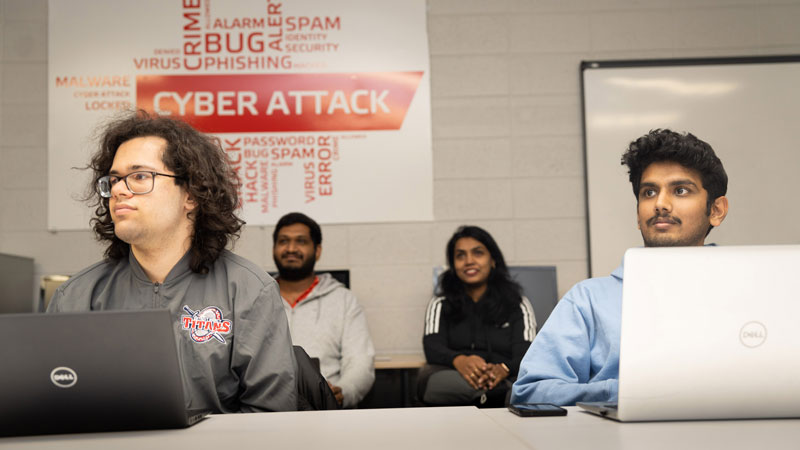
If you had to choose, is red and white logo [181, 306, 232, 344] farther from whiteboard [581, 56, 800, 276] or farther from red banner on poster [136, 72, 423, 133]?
whiteboard [581, 56, 800, 276]

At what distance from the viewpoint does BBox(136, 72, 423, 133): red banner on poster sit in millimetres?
4023

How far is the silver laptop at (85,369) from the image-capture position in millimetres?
1086

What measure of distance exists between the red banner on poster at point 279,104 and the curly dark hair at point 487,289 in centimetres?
83

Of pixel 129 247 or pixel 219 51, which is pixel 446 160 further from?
pixel 129 247

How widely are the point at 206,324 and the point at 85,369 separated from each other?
0.63 metres

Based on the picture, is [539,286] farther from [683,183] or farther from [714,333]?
[714,333]

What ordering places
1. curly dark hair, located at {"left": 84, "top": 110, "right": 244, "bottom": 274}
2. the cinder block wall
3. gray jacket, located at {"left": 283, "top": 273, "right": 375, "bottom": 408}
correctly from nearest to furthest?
curly dark hair, located at {"left": 84, "top": 110, "right": 244, "bottom": 274} < gray jacket, located at {"left": 283, "top": 273, "right": 375, "bottom": 408} < the cinder block wall

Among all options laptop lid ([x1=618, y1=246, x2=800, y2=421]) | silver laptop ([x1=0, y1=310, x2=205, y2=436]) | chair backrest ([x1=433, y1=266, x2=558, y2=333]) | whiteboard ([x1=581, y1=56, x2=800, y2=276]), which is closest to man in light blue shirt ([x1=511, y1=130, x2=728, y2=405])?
laptop lid ([x1=618, y1=246, x2=800, y2=421])

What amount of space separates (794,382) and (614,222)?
117 inches

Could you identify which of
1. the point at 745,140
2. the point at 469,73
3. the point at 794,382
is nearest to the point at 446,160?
the point at 469,73

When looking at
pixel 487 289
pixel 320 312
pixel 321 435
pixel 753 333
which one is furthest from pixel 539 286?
pixel 321 435

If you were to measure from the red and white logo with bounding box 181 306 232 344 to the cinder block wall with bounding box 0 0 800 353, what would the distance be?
226cm

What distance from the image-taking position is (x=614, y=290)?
1718 mm

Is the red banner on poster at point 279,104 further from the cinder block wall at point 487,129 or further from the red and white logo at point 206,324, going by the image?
the red and white logo at point 206,324
